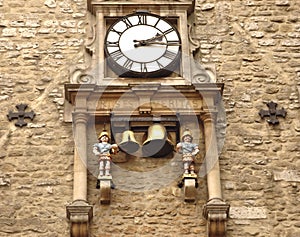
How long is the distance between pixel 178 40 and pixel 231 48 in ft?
2.28

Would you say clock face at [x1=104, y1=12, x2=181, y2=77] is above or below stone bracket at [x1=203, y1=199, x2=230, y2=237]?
above

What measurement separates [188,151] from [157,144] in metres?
0.36

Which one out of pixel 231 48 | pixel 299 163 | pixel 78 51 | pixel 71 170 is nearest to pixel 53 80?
pixel 78 51

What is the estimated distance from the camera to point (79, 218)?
10.7 metres

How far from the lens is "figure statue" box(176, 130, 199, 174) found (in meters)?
11.3

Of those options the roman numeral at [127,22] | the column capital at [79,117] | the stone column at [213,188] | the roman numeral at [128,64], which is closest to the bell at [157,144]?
the stone column at [213,188]

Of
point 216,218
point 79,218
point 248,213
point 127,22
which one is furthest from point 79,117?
point 248,213

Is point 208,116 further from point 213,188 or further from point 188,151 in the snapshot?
point 213,188

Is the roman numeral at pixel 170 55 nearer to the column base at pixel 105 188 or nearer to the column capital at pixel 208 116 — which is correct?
the column capital at pixel 208 116

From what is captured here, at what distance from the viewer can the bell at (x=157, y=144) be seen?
1144cm

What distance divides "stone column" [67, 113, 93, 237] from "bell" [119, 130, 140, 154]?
0.43 m

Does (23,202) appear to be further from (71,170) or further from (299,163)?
(299,163)

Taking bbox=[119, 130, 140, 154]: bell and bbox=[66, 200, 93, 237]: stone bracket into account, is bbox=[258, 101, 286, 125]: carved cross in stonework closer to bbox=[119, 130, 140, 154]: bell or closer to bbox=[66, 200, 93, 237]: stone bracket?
bbox=[119, 130, 140, 154]: bell

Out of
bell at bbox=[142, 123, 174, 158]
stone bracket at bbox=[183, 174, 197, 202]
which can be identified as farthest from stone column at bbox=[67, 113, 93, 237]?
stone bracket at bbox=[183, 174, 197, 202]
